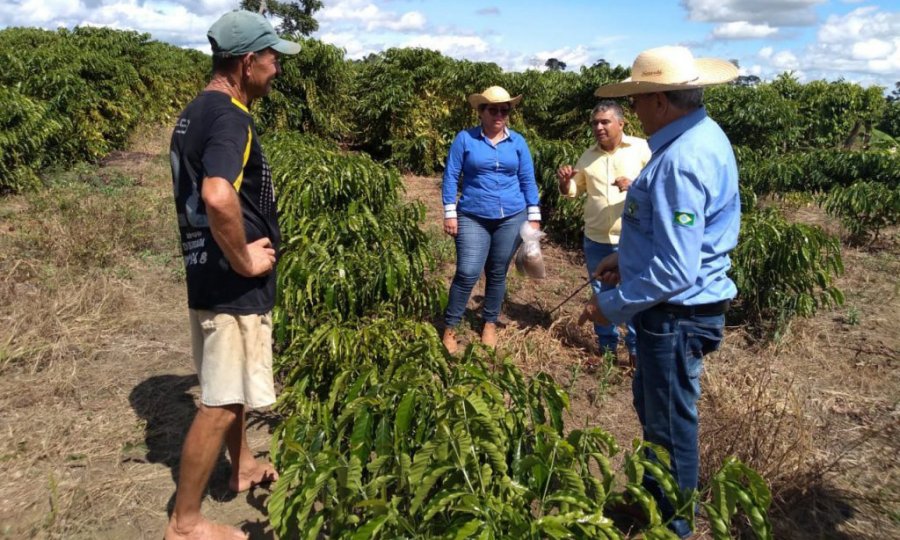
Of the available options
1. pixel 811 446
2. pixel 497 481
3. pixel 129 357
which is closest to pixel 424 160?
pixel 129 357

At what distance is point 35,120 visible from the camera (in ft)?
24.1

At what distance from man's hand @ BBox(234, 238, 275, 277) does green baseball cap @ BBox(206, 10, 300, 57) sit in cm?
61

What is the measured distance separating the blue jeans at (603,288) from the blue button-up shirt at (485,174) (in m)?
0.53

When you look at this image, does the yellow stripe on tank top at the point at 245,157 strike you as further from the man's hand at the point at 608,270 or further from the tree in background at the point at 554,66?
the tree in background at the point at 554,66

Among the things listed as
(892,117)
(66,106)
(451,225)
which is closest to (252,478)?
(451,225)

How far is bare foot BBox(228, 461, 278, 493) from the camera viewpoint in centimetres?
255

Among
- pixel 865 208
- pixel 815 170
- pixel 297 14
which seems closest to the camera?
pixel 865 208

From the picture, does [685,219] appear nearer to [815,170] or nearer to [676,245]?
[676,245]

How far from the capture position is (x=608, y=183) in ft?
12.0

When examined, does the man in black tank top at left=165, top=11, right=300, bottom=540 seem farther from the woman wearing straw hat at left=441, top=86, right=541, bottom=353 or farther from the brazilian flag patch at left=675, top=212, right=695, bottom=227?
the woman wearing straw hat at left=441, top=86, right=541, bottom=353

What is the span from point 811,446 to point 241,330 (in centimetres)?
254

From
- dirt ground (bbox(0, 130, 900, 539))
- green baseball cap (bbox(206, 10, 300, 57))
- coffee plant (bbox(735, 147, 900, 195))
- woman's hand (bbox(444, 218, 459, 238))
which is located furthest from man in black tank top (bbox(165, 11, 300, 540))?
coffee plant (bbox(735, 147, 900, 195))

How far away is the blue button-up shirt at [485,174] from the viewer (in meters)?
3.82

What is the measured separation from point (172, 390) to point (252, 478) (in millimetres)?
1130
